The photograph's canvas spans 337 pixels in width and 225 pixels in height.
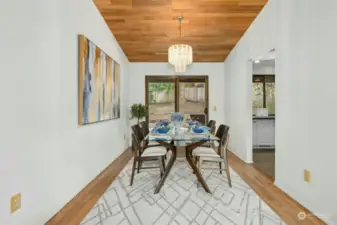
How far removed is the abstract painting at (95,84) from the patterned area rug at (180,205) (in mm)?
1165

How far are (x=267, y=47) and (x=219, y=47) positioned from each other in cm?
183

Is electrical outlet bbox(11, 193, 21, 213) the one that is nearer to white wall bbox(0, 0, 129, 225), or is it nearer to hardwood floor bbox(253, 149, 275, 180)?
white wall bbox(0, 0, 129, 225)

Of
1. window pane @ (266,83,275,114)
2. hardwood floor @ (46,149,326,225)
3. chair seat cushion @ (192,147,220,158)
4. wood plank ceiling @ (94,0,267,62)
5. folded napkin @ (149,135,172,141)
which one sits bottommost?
hardwood floor @ (46,149,326,225)

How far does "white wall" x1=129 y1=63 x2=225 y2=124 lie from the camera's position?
19.6 ft

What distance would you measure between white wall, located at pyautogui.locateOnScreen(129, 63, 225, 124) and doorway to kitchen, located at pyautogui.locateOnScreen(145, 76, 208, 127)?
15 centimetres

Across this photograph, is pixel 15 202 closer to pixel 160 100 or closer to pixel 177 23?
pixel 177 23

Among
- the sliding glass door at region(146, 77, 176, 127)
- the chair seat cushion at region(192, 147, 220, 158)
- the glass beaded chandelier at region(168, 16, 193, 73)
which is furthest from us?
the sliding glass door at region(146, 77, 176, 127)

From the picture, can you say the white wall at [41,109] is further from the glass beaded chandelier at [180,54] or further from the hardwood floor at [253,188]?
the glass beaded chandelier at [180,54]

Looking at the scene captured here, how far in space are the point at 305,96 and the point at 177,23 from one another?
8.91 ft

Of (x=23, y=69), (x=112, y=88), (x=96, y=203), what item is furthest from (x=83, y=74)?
(x=96, y=203)

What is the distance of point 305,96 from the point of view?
2.40m

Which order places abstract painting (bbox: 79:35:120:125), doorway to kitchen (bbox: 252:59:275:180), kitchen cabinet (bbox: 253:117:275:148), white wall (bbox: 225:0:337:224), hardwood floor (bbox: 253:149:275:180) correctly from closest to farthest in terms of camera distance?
white wall (bbox: 225:0:337:224), abstract painting (bbox: 79:35:120:125), hardwood floor (bbox: 253:149:275:180), doorway to kitchen (bbox: 252:59:275:180), kitchen cabinet (bbox: 253:117:275:148)

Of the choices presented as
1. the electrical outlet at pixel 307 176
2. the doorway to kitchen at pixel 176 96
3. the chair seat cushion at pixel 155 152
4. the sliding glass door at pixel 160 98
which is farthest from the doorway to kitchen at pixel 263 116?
the sliding glass door at pixel 160 98

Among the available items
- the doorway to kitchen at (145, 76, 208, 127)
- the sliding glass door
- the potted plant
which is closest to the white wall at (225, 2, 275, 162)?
the doorway to kitchen at (145, 76, 208, 127)
